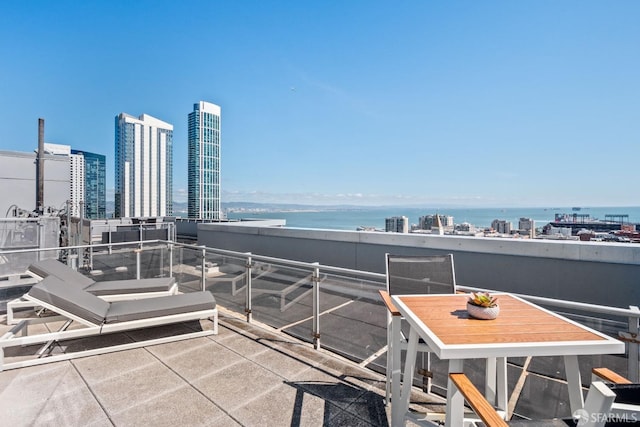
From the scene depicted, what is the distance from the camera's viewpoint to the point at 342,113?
2486 cm

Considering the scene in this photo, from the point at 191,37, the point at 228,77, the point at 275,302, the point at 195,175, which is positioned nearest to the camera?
the point at 275,302

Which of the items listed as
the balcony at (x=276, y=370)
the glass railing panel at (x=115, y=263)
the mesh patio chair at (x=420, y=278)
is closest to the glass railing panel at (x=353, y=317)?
the balcony at (x=276, y=370)

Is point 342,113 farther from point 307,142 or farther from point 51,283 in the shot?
point 51,283

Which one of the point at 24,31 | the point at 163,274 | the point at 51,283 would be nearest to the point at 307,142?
the point at 24,31

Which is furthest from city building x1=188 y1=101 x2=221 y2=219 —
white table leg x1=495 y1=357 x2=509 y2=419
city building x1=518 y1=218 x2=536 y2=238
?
white table leg x1=495 y1=357 x2=509 y2=419

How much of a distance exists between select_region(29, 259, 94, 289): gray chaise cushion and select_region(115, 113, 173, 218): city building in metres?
44.1

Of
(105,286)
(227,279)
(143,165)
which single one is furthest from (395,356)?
(143,165)

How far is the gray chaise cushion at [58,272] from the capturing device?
3977 mm

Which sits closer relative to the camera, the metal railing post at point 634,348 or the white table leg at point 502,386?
the metal railing post at point 634,348

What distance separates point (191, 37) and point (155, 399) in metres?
12.5

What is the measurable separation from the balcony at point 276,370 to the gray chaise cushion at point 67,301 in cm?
43

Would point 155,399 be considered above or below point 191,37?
below

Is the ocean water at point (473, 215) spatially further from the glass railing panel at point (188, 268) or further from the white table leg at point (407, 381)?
the white table leg at point (407, 381)

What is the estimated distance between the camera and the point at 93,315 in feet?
10.8
